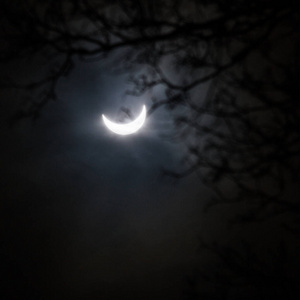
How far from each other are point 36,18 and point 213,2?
2.20 meters

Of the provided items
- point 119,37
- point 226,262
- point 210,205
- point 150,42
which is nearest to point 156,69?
point 150,42

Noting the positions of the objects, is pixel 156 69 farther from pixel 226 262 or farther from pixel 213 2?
pixel 226 262

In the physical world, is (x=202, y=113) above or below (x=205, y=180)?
above

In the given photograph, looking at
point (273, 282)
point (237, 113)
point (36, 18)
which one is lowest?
point (273, 282)

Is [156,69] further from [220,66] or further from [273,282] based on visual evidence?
[273,282]

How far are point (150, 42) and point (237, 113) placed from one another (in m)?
1.40

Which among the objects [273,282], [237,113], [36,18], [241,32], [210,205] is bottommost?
[273,282]

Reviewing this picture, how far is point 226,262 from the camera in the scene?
3723 millimetres

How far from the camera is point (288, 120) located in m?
3.52

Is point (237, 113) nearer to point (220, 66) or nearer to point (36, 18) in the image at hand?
point (220, 66)

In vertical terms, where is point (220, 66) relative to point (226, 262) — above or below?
above

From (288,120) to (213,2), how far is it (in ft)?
5.59

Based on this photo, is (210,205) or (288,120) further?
(210,205)

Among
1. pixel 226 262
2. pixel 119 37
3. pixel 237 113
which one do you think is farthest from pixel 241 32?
pixel 226 262
